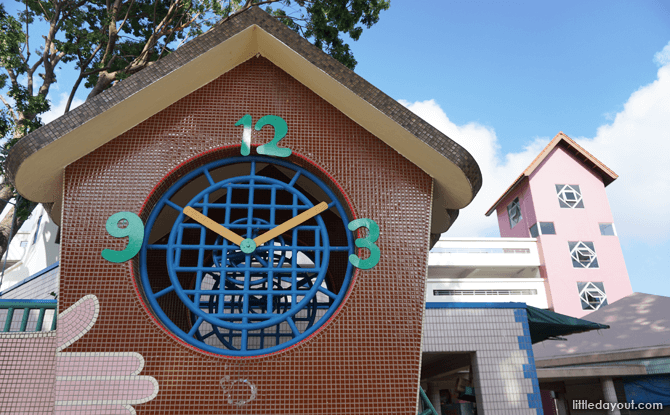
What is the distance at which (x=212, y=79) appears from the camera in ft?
21.4

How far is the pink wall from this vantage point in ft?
85.9

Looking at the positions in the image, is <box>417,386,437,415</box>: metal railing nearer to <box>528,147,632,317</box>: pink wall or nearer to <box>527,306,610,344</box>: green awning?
<box>527,306,610,344</box>: green awning

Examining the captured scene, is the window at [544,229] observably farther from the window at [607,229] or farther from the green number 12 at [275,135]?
the green number 12 at [275,135]

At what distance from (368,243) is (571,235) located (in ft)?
86.0

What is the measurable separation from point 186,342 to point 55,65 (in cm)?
1040

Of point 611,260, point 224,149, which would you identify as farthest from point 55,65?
point 611,260

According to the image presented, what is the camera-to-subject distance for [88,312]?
534 centimetres

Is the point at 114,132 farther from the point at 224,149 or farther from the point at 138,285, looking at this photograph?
the point at 138,285

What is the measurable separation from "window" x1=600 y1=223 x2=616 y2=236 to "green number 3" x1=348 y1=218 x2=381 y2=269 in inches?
1095

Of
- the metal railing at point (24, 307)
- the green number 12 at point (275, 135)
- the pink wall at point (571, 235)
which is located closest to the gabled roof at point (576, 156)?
the pink wall at point (571, 235)

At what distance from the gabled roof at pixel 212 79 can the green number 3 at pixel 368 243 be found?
115 centimetres

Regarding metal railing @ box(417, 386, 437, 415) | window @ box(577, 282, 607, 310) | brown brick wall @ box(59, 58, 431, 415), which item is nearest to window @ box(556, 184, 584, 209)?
window @ box(577, 282, 607, 310)

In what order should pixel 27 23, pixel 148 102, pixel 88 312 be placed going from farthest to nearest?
pixel 27 23 < pixel 148 102 < pixel 88 312

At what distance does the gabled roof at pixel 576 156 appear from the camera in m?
29.2
